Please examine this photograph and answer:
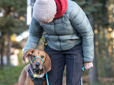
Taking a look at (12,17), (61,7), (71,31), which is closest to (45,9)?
(61,7)

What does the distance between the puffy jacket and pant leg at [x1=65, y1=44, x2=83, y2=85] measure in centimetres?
7

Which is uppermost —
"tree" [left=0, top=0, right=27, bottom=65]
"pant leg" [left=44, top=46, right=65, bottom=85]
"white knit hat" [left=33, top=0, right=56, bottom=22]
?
"tree" [left=0, top=0, right=27, bottom=65]

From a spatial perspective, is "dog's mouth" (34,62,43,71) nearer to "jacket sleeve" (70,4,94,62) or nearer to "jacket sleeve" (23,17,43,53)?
"jacket sleeve" (23,17,43,53)

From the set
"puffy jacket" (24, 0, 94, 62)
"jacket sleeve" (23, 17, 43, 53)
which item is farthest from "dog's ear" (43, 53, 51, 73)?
"jacket sleeve" (23, 17, 43, 53)

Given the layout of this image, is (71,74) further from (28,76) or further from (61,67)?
(28,76)

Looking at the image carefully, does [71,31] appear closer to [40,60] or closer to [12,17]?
[40,60]

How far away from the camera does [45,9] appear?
2.31m

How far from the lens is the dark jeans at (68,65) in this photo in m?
2.74

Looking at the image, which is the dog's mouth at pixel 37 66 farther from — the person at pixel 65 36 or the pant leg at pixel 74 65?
the pant leg at pixel 74 65

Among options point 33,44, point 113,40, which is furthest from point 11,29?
point 33,44

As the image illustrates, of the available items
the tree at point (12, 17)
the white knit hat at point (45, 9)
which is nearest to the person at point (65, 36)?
the white knit hat at point (45, 9)

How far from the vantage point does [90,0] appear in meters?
7.77

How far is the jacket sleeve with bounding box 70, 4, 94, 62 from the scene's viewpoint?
2539mm

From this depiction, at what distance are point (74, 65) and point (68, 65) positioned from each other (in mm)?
114
